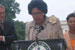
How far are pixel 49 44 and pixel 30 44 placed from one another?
0.21 meters

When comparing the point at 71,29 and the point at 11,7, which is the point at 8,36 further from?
the point at 11,7

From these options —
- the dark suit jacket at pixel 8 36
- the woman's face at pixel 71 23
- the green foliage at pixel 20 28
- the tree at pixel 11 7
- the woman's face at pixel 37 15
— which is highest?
the tree at pixel 11 7

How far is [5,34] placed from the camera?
4.02 m

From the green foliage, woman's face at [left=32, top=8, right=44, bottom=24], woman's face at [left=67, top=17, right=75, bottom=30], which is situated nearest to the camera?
woman's face at [left=32, top=8, right=44, bottom=24]

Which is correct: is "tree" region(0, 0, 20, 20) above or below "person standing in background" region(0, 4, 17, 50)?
above

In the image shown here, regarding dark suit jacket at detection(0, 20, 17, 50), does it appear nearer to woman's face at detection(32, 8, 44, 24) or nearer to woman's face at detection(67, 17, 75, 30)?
woman's face at detection(32, 8, 44, 24)

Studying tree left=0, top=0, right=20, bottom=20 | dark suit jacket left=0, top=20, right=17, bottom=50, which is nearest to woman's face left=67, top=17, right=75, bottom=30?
dark suit jacket left=0, top=20, right=17, bottom=50

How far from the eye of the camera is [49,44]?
292 centimetres

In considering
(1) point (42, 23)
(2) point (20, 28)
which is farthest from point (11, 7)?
(1) point (42, 23)

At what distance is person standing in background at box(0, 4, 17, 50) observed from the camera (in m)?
3.97

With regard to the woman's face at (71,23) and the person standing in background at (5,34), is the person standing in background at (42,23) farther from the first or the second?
the woman's face at (71,23)

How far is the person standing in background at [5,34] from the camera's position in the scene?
3.97 m

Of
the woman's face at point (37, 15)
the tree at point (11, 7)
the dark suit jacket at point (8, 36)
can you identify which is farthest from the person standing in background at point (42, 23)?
the tree at point (11, 7)

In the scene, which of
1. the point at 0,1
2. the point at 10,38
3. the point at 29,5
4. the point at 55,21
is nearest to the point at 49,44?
the point at 55,21
